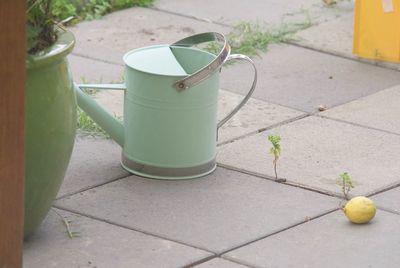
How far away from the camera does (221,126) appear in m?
4.82

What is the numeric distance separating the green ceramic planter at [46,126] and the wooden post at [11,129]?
0.37 metres

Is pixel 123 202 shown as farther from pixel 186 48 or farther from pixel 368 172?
pixel 368 172

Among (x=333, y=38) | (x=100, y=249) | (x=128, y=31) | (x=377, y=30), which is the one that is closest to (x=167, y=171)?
(x=100, y=249)

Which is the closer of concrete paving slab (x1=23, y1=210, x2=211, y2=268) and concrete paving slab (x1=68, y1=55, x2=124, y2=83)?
concrete paving slab (x1=23, y1=210, x2=211, y2=268)

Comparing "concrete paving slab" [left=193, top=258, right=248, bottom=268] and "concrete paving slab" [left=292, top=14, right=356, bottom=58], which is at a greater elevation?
"concrete paving slab" [left=193, top=258, right=248, bottom=268]

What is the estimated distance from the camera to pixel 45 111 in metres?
3.59

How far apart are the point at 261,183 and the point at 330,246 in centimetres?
60

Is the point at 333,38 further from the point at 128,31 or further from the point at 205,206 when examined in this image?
the point at 205,206

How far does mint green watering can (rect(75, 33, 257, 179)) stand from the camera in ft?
13.9

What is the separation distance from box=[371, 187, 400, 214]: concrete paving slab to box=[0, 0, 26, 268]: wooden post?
1.51m

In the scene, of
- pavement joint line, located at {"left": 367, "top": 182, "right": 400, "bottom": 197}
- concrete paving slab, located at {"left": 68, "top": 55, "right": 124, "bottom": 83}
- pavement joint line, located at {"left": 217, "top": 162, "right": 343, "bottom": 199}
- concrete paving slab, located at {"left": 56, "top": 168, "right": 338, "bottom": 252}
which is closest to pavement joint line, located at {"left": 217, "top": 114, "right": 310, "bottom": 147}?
pavement joint line, located at {"left": 217, "top": 162, "right": 343, "bottom": 199}

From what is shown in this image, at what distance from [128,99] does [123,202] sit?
1.45 feet

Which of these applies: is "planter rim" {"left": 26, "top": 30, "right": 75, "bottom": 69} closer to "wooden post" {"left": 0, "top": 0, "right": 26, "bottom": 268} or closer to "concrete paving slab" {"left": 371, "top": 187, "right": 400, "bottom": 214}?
"wooden post" {"left": 0, "top": 0, "right": 26, "bottom": 268}

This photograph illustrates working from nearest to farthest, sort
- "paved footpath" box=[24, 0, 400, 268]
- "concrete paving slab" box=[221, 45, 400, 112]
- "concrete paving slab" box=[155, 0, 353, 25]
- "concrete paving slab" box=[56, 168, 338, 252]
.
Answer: "paved footpath" box=[24, 0, 400, 268] → "concrete paving slab" box=[56, 168, 338, 252] → "concrete paving slab" box=[221, 45, 400, 112] → "concrete paving slab" box=[155, 0, 353, 25]
